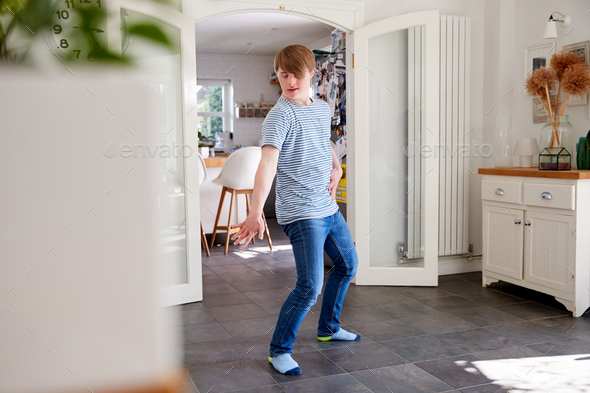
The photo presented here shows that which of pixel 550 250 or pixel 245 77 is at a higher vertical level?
pixel 245 77

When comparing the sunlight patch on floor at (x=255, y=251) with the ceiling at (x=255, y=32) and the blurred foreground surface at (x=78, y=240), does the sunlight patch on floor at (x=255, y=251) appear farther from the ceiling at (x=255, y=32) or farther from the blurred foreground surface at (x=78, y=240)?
the blurred foreground surface at (x=78, y=240)

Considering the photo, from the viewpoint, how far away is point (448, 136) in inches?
153

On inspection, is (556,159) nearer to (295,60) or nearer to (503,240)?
(503,240)

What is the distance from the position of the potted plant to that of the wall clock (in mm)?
3251

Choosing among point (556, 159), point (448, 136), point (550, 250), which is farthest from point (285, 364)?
point (448, 136)

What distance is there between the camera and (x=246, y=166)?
5.07m

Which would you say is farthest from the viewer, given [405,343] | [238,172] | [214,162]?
[214,162]

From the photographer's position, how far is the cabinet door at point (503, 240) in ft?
10.9

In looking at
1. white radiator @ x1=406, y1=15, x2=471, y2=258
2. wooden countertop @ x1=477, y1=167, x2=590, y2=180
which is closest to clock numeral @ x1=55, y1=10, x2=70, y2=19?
wooden countertop @ x1=477, y1=167, x2=590, y2=180

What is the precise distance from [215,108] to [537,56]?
19.8 feet

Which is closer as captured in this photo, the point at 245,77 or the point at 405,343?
the point at 405,343

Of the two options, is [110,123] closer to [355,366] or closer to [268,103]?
[355,366]

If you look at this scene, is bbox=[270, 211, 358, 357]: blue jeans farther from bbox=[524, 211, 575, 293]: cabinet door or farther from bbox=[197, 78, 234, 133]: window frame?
bbox=[197, 78, 234, 133]: window frame

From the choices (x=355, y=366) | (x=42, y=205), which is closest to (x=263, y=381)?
(x=355, y=366)
